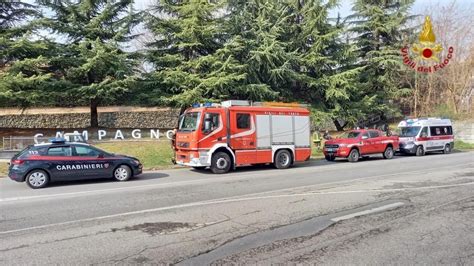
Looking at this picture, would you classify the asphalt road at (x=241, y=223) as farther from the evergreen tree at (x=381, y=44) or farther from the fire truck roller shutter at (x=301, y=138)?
the evergreen tree at (x=381, y=44)

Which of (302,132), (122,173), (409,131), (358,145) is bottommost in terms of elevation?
(122,173)

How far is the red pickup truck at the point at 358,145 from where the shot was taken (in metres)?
19.9

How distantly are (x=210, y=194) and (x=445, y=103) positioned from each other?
118 feet

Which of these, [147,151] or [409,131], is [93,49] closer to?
[147,151]

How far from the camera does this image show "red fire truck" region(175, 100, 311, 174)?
1473 cm

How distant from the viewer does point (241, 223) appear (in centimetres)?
664

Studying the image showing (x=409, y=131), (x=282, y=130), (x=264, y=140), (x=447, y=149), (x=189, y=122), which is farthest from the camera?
(x=447, y=149)

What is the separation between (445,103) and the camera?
37844mm

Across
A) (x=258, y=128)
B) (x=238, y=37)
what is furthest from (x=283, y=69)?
(x=258, y=128)

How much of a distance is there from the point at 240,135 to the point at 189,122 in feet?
7.29

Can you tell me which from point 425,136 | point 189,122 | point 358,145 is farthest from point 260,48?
point 425,136

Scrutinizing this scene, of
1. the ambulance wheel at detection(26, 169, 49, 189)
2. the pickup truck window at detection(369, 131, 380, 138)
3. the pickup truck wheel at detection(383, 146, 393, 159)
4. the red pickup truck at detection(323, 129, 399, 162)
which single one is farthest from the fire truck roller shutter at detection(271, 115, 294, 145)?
the ambulance wheel at detection(26, 169, 49, 189)

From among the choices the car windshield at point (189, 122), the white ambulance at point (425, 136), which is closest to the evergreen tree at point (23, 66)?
the car windshield at point (189, 122)

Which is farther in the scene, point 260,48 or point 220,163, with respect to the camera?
point 260,48
